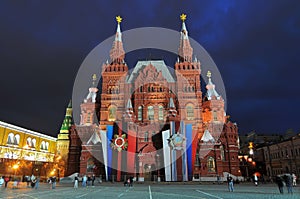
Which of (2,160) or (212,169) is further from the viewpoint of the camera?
(2,160)

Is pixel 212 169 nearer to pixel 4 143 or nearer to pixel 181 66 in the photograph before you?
pixel 181 66

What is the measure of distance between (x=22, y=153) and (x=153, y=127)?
3987cm

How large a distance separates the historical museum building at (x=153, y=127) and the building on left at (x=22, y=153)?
11713 millimetres

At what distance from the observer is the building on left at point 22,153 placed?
166ft

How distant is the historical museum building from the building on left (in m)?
11.7

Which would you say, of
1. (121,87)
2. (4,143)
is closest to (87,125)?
(121,87)

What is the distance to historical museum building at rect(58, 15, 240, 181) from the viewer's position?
39.5 meters

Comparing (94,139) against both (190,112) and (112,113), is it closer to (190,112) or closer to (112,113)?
(112,113)

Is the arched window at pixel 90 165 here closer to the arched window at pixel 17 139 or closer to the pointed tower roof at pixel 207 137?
the pointed tower roof at pixel 207 137

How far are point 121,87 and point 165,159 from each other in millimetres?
20901

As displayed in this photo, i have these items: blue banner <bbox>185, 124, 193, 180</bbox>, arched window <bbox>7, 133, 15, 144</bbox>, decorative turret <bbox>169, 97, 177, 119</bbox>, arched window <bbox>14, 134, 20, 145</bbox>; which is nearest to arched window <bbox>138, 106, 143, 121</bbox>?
decorative turret <bbox>169, 97, 177, 119</bbox>

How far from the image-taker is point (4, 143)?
5622cm

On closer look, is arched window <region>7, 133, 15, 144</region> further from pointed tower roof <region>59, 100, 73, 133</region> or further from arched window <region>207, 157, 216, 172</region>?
arched window <region>207, 157, 216, 172</region>

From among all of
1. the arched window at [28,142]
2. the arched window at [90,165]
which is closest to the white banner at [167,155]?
the arched window at [90,165]
